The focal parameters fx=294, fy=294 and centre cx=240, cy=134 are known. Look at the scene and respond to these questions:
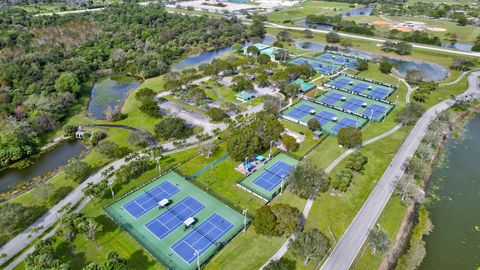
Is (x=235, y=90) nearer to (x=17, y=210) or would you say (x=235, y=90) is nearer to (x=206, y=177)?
(x=206, y=177)

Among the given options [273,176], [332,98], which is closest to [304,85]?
[332,98]

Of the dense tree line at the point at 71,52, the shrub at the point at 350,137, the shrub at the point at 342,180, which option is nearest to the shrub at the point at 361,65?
the shrub at the point at 350,137

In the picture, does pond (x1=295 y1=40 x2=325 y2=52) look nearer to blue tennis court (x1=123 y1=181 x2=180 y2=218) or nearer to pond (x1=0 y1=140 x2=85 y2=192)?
blue tennis court (x1=123 y1=181 x2=180 y2=218)

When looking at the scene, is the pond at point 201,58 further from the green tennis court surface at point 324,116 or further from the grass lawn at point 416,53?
the green tennis court surface at point 324,116

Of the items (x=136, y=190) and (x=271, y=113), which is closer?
(x=136, y=190)

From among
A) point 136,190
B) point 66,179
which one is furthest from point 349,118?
point 66,179
